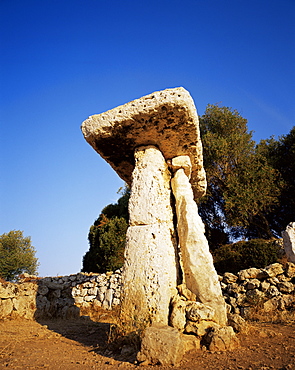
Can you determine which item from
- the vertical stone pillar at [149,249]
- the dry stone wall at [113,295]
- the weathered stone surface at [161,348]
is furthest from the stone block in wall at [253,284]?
the weathered stone surface at [161,348]

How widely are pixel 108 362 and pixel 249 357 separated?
5.10 ft

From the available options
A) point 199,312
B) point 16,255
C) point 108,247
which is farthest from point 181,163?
point 16,255

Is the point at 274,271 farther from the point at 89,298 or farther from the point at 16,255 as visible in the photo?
the point at 16,255

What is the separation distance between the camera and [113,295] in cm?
958

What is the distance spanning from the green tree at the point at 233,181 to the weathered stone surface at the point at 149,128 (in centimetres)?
1012

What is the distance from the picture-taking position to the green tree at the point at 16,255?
20.3m

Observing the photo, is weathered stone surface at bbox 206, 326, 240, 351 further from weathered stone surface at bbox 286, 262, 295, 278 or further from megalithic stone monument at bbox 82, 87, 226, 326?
weathered stone surface at bbox 286, 262, 295, 278

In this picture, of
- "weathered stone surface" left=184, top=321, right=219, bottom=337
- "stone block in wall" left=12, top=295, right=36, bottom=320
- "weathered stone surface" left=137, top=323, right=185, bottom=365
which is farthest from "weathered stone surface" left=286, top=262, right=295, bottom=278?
"stone block in wall" left=12, top=295, right=36, bottom=320

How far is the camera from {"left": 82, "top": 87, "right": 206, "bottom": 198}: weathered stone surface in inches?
168

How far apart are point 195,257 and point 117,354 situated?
1695 millimetres

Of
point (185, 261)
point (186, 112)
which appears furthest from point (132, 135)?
point (185, 261)

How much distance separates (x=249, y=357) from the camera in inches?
116

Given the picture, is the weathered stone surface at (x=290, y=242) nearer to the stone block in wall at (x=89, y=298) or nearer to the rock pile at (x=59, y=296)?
the rock pile at (x=59, y=296)

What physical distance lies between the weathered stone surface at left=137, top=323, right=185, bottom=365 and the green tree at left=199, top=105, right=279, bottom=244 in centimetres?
1206
